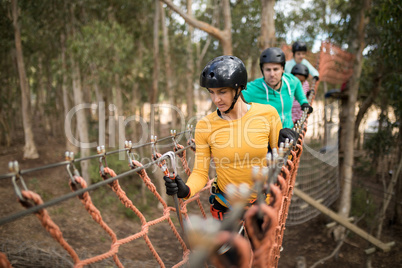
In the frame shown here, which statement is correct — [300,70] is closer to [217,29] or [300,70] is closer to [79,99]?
[217,29]

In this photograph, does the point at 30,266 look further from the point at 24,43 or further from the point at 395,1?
the point at 24,43

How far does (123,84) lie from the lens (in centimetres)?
1016

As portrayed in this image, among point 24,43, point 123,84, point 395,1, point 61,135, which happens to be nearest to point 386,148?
point 395,1

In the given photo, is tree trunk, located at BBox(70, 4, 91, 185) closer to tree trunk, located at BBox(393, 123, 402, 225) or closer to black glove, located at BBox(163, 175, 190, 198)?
black glove, located at BBox(163, 175, 190, 198)

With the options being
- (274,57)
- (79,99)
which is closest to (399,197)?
(274,57)

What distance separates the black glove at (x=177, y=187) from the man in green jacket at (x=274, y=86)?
1.42 meters

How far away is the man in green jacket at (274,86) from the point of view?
106 inches

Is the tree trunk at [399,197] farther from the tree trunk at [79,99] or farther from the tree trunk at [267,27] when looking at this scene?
the tree trunk at [79,99]

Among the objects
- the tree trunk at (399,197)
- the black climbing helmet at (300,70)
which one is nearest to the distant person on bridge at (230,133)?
the black climbing helmet at (300,70)

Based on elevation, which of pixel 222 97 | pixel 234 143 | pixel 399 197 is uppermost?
pixel 222 97

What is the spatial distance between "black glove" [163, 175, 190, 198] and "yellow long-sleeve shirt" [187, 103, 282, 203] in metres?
0.09

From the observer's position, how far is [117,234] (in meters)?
7.98

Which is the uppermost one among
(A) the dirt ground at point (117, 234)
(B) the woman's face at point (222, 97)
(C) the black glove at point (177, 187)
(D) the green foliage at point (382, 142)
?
(B) the woman's face at point (222, 97)

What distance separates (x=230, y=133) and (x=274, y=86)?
45.2 inches
